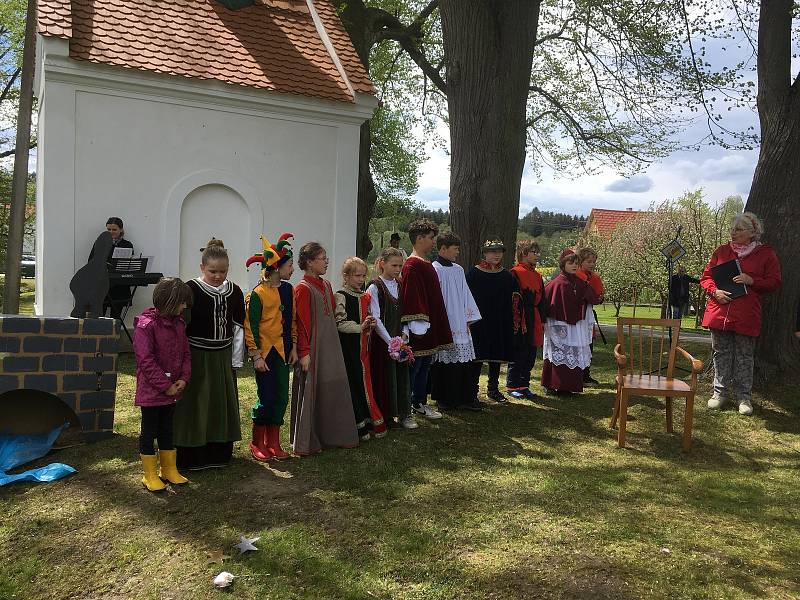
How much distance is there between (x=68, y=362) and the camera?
17.2ft

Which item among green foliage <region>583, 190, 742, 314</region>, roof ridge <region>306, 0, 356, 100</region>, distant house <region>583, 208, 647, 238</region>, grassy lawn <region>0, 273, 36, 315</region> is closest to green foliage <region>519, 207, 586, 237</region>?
distant house <region>583, 208, 647, 238</region>

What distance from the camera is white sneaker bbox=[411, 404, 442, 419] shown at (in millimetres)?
6610

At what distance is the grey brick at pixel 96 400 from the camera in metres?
5.34

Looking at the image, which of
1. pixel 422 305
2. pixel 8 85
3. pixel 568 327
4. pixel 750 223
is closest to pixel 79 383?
pixel 422 305

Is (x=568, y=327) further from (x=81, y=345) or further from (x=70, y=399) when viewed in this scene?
(x=70, y=399)

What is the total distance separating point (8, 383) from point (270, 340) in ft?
6.88

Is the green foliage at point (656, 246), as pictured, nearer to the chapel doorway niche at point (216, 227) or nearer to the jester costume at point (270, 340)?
the chapel doorway niche at point (216, 227)

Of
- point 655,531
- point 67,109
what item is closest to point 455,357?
point 655,531

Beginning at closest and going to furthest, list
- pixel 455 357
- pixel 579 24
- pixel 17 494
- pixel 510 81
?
pixel 17 494 < pixel 455 357 < pixel 510 81 < pixel 579 24

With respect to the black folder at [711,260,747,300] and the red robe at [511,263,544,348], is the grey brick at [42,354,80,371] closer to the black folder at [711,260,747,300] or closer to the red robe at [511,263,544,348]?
the red robe at [511,263,544,348]

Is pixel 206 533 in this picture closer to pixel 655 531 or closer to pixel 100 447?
pixel 100 447

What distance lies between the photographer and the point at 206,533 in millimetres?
3840

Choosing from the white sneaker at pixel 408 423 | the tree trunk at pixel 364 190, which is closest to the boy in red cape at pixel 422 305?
the white sneaker at pixel 408 423

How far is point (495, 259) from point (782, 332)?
11.2ft
